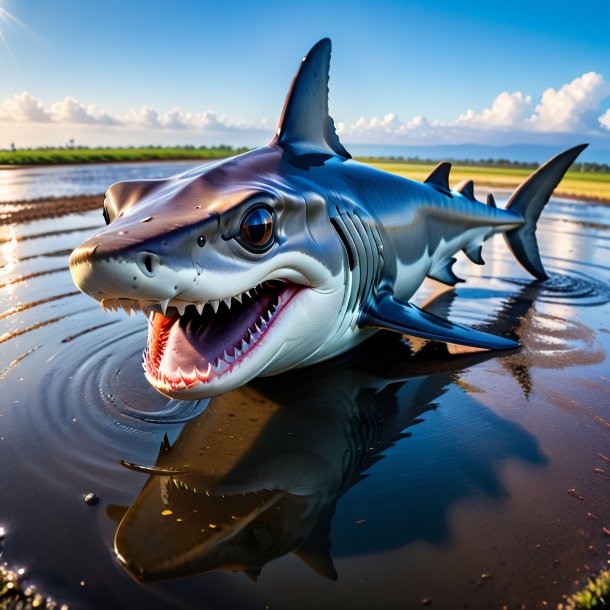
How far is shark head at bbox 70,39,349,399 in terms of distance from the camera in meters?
2.17

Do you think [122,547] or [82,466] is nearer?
[122,547]

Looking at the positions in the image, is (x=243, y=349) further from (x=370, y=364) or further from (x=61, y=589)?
(x=370, y=364)

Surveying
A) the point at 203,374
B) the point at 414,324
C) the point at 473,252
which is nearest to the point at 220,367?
the point at 203,374

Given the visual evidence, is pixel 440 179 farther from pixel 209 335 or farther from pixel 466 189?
pixel 209 335

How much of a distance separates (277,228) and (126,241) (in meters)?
0.92

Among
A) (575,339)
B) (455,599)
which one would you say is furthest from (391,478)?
(575,339)

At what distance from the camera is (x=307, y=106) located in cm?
419

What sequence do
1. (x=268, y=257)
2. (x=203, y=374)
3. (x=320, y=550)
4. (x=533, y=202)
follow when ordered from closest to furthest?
(x=320, y=550) < (x=203, y=374) < (x=268, y=257) < (x=533, y=202)

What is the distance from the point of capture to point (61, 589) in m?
2.03

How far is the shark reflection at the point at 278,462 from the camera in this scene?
2232 millimetres

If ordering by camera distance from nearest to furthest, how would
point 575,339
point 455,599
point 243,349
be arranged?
1. point 455,599
2. point 243,349
3. point 575,339

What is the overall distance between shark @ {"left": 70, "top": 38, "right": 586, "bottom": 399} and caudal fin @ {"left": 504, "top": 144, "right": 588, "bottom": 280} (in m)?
2.84

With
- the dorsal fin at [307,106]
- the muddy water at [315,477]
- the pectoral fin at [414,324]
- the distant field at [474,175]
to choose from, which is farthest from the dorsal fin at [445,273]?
the distant field at [474,175]

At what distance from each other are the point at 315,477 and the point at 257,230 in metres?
1.39
